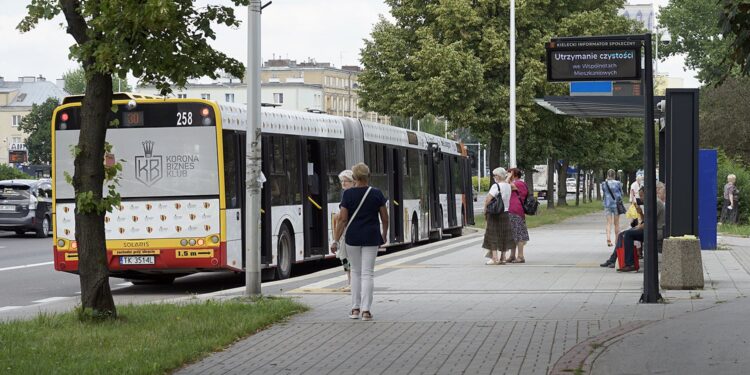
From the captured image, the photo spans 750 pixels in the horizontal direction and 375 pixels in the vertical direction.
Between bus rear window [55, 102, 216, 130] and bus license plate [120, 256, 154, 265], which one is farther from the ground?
bus rear window [55, 102, 216, 130]

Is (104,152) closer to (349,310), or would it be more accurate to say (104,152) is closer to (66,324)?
(66,324)

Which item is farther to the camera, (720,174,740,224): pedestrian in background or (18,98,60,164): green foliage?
(18,98,60,164): green foliage

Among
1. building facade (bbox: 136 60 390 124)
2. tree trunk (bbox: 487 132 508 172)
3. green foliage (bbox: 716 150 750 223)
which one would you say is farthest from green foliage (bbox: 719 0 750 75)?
building facade (bbox: 136 60 390 124)

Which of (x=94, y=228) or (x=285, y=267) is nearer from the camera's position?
(x=94, y=228)

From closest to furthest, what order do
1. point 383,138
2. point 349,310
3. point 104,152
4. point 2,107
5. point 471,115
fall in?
point 104,152, point 349,310, point 383,138, point 471,115, point 2,107

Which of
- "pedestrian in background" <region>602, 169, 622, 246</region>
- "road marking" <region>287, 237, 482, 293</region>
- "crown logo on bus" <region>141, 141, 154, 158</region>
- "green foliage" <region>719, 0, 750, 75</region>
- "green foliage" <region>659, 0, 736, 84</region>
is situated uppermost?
"green foliage" <region>659, 0, 736, 84</region>

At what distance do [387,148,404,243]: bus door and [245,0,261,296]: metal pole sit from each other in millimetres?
13543

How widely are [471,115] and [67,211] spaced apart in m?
31.0

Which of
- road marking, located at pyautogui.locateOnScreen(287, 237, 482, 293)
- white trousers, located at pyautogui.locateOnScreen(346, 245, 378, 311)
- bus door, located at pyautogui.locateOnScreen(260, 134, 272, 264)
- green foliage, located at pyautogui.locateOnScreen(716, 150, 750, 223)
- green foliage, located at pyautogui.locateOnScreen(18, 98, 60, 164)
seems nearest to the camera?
white trousers, located at pyautogui.locateOnScreen(346, 245, 378, 311)

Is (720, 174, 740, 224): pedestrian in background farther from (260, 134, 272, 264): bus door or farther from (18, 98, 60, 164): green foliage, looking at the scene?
(18, 98, 60, 164): green foliage

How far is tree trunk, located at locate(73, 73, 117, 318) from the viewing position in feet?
43.6

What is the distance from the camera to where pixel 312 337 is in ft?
41.4

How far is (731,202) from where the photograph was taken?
4109 cm

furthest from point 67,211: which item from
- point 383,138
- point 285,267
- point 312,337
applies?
point 383,138
